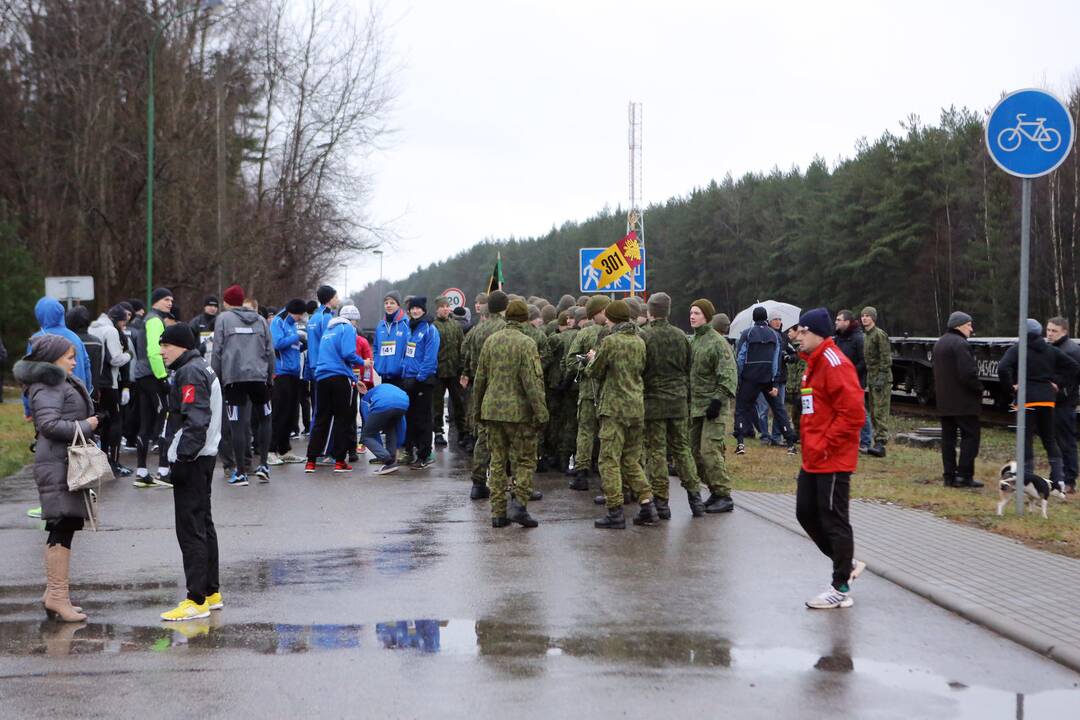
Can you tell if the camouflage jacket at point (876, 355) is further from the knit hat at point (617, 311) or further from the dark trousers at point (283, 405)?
the dark trousers at point (283, 405)

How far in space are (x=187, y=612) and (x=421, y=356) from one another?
788cm

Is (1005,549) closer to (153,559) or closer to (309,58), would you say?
(153,559)

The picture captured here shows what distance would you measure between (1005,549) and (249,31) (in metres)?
37.7

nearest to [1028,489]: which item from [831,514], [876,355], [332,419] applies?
[831,514]

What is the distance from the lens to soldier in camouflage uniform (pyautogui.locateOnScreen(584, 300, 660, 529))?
34.7 feet

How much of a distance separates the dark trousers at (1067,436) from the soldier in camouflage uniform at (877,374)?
314cm

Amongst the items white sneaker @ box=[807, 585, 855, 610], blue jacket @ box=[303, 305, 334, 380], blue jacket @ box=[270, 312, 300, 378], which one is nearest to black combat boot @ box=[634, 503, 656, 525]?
white sneaker @ box=[807, 585, 855, 610]

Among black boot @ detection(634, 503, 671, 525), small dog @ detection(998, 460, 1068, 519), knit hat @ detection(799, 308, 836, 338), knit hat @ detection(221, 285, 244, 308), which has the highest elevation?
knit hat @ detection(221, 285, 244, 308)

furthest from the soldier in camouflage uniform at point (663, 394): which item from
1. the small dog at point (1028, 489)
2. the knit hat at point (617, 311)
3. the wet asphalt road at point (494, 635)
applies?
the small dog at point (1028, 489)

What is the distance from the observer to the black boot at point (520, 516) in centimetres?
1054

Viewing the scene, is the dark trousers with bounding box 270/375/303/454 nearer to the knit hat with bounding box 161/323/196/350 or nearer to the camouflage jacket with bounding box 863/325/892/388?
the camouflage jacket with bounding box 863/325/892/388

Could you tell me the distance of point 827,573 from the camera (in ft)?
28.9

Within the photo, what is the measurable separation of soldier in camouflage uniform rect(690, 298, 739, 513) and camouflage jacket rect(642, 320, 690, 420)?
0.47 meters

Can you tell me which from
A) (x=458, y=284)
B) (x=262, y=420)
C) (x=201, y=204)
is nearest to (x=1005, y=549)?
(x=262, y=420)
